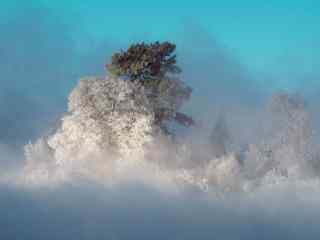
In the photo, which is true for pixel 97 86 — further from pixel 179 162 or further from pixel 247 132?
pixel 247 132

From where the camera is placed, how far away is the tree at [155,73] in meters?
36.9

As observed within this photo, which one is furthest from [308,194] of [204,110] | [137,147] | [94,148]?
[204,110]

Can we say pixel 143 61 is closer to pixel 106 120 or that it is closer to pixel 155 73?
pixel 155 73

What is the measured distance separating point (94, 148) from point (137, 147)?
9.30 ft

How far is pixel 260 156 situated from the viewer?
43.5 m

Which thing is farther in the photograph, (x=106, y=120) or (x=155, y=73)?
(x=155, y=73)

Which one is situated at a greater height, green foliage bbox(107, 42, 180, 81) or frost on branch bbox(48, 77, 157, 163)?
green foliage bbox(107, 42, 180, 81)

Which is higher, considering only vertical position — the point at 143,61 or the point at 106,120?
the point at 143,61

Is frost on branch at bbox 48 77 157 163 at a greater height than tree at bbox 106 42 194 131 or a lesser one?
lesser

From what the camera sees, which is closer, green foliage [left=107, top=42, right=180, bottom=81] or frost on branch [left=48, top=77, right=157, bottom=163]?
frost on branch [left=48, top=77, right=157, bottom=163]

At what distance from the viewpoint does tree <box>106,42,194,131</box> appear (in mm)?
36938

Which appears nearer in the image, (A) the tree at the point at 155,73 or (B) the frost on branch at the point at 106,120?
(B) the frost on branch at the point at 106,120

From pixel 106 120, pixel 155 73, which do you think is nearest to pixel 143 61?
pixel 155 73

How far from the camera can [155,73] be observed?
37844 mm
